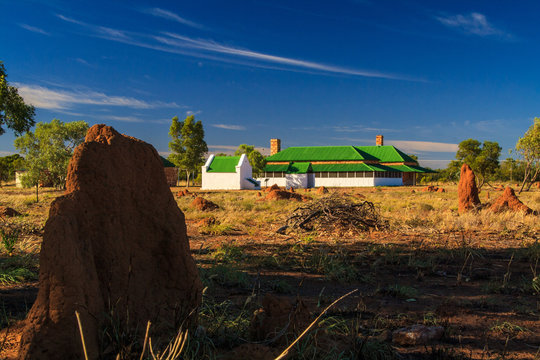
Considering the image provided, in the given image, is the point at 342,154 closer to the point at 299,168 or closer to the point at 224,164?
the point at 299,168

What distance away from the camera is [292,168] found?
172 ft

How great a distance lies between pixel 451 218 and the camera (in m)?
12.9

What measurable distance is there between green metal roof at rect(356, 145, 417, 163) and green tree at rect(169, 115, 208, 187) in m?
23.5

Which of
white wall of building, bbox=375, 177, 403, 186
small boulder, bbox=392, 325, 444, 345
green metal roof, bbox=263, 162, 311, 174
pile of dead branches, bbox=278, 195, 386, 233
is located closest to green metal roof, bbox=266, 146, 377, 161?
green metal roof, bbox=263, 162, 311, 174

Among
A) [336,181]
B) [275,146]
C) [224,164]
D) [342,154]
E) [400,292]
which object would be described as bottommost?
[400,292]

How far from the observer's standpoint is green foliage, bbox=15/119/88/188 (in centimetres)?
2517

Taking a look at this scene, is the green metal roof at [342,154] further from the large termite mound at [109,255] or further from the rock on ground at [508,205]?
the large termite mound at [109,255]

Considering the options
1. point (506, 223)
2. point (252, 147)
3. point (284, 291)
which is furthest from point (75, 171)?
point (252, 147)

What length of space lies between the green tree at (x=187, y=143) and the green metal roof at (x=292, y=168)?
9575mm

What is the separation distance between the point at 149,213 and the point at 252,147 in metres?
62.6

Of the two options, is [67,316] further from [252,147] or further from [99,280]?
[252,147]

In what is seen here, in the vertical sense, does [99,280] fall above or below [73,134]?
below

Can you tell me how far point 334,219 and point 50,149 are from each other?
24628 millimetres

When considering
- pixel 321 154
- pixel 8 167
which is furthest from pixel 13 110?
pixel 8 167
